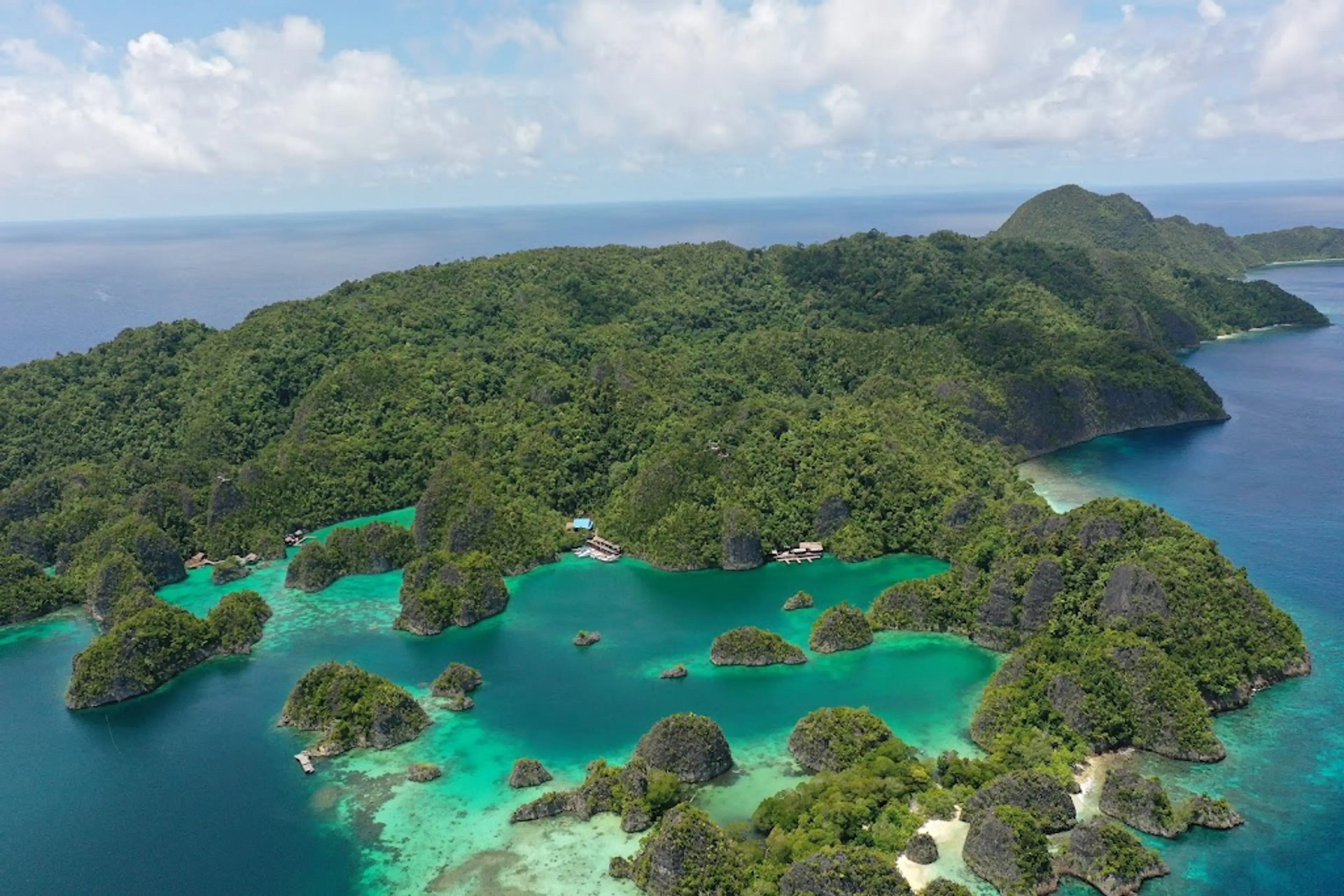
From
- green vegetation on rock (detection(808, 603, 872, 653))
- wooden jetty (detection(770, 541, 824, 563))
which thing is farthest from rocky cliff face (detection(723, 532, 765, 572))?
green vegetation on rock (detection(808, 603, 872, 653))

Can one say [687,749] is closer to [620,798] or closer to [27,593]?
[620,798]

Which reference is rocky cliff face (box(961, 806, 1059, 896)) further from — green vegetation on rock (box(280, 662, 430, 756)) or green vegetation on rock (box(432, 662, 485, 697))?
green vegetation on rock (box(432, 662, 485, 697))

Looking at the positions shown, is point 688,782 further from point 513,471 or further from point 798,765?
point 513,471

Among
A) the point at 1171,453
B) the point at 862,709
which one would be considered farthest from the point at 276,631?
the point at 1171,453

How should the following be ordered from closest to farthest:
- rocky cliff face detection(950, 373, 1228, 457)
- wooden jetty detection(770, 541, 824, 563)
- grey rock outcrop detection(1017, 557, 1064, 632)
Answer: grey rock outcrop detection(1017, 557, 1064, 632) < wooden jetty detection(770, 541, 824, 563) < rocky cliff face detection(950, 373, 1228, 457)

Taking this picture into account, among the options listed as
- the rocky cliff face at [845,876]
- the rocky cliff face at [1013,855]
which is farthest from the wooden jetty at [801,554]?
the rocky cliff face at [845,876]

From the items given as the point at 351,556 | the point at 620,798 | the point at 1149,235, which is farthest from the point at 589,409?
the point at 1149,235

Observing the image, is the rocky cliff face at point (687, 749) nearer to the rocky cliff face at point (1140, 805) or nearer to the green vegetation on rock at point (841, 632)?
the green vegetation on rock at point (841, 632)
